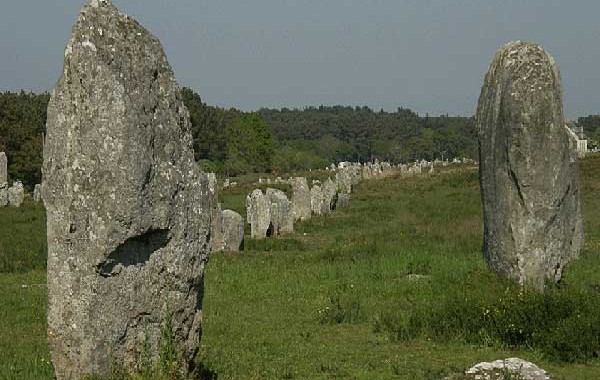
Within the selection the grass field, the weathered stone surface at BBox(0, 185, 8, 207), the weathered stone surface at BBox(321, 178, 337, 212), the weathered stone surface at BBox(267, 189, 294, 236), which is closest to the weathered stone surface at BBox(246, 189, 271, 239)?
the weathered stone surface at BBox(267, 189, 294, 236)

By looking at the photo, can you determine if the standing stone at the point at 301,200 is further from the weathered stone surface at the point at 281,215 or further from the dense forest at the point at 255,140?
the dense forest at the point at 255,140

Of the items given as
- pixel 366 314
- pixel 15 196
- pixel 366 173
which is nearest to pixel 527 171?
pixel 366 314

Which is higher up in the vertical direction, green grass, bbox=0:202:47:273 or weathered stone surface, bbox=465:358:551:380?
green grass, bbox=0:202:47:273

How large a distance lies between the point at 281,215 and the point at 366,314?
14.8 m

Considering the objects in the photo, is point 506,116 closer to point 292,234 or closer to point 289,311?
point 289,311

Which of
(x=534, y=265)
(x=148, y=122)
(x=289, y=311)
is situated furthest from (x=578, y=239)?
(x=148, y=122)

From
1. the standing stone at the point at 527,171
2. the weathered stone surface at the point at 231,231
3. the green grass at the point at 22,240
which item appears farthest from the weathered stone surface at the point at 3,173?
the standing stone at the point at 527,171

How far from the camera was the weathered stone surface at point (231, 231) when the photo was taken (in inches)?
854

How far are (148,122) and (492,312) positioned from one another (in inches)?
228

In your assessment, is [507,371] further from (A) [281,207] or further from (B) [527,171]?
(A) [281,207]

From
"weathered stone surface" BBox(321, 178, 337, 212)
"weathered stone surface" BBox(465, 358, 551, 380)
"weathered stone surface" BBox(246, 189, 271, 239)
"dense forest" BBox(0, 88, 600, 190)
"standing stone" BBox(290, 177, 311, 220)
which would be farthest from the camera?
"dense forest" BBox(0, 88, 600, 190)

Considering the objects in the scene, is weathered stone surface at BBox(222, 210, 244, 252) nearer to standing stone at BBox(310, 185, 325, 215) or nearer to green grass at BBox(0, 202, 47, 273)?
green grass at BBox(0, 202, 47, 273)

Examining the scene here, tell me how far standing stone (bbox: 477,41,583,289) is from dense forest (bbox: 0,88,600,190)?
7603mm

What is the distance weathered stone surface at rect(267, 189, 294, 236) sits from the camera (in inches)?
1062
